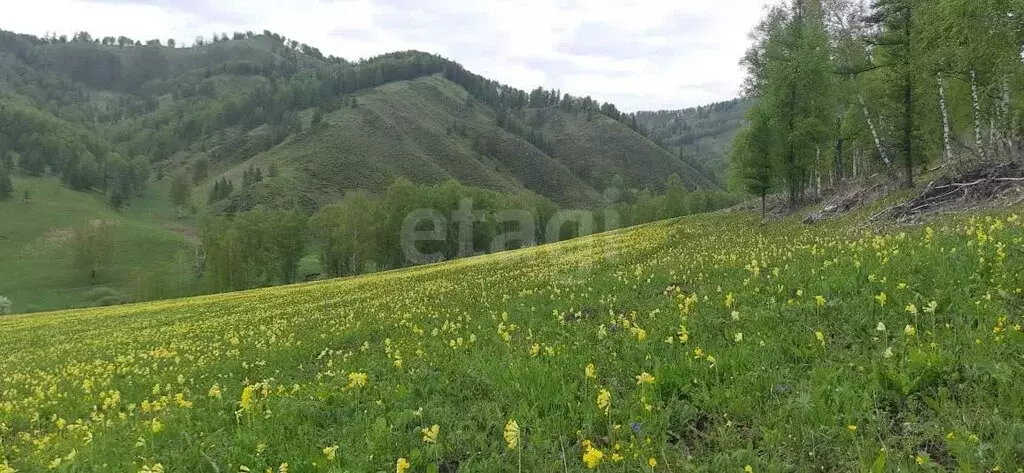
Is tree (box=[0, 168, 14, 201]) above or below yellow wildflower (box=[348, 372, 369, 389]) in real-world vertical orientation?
above

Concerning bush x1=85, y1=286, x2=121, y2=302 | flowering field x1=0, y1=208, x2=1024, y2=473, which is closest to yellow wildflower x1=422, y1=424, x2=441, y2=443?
flowering field x1=0, y1=208, x2=1024, y2=473

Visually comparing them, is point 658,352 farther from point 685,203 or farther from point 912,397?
point 685,203

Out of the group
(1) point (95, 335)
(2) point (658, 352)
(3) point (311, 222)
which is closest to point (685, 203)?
(3) point (311, 222)

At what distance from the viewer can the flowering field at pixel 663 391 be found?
4520 mm

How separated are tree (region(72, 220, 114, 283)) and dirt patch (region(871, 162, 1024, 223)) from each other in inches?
6168

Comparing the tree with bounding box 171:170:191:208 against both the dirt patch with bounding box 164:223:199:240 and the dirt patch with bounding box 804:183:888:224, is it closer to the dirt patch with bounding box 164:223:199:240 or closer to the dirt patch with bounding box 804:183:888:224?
the dirt patch with bounding box 164:223:199:240

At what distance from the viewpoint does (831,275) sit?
28.7 feet

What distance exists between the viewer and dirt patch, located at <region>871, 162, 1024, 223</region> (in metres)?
18.4

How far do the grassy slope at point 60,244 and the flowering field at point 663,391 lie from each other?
5234 inches

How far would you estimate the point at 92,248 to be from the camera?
12888cm

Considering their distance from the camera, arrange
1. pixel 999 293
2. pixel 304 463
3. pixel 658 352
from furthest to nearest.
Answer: pixel 658 352, pixel 999 293, pixel 304 463

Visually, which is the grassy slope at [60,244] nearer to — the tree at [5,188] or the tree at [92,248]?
the tree at [5,188]

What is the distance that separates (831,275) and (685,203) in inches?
4611

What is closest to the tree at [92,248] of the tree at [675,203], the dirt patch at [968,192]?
the tree at [675,203]
